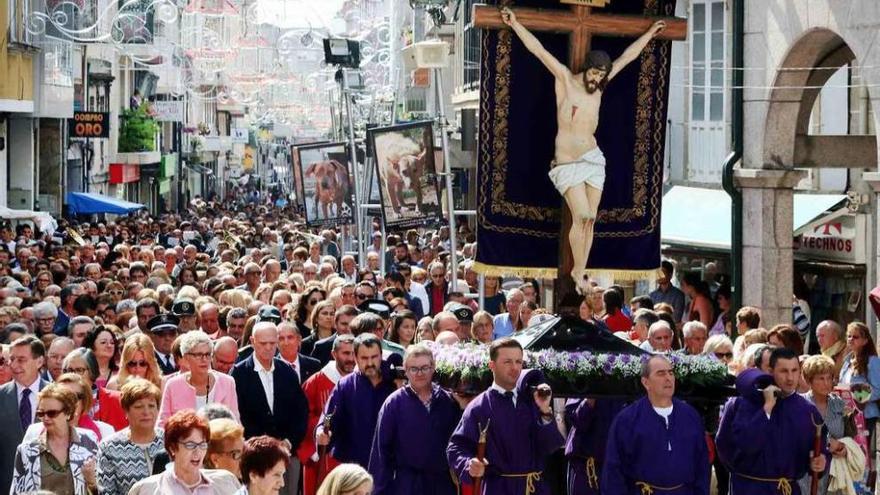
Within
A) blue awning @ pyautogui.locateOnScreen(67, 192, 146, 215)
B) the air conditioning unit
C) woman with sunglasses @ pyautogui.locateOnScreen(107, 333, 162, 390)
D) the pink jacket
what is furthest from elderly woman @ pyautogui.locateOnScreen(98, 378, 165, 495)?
blue awning @ pyautogui.locateOnScreen(67, 192, 146, 215)

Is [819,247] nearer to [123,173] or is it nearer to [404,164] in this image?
[404,164]

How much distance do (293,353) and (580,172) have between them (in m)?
2.68

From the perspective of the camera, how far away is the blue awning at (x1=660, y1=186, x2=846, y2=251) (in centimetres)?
2214

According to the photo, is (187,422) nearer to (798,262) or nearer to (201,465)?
(201,465)

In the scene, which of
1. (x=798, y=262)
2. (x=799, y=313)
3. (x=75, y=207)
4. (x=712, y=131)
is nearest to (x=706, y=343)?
(x=799, y=313)

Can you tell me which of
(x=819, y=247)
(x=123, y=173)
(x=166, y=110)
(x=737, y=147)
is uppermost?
(x=166, y=110)

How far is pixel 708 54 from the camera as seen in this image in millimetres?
25891

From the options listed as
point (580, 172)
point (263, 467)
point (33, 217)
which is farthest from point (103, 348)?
point (33, 217)

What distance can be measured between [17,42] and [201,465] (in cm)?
2871

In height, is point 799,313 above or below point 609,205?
below

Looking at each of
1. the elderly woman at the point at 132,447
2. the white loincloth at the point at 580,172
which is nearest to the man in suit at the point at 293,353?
the white loincloth at the point at 580,172

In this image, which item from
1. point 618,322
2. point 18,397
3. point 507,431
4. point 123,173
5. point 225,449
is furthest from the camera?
point 123,173

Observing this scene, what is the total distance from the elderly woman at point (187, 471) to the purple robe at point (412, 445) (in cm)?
300

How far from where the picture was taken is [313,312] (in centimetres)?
1611
